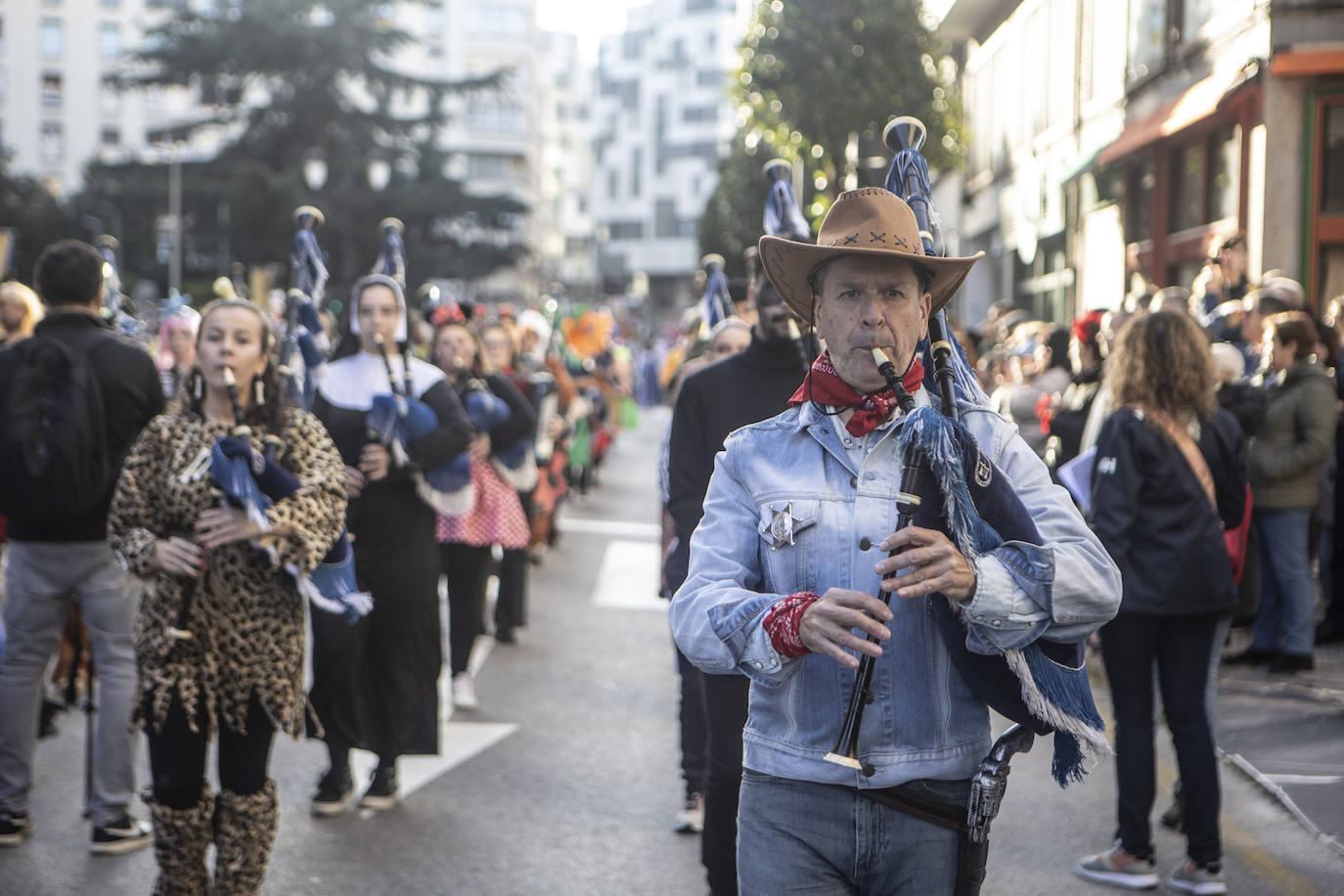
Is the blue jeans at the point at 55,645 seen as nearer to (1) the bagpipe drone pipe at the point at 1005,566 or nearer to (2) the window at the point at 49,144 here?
(1) the bagpipe drone pipe at the point at 1005,566

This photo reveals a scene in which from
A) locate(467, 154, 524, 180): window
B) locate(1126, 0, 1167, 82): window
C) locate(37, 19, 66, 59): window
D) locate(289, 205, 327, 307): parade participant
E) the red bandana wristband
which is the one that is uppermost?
locate(37, 19, 66, 59): window

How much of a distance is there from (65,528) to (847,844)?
3.81 meters

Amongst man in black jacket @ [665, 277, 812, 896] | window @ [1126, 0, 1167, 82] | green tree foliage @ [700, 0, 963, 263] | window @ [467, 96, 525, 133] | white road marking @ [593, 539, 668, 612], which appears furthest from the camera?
window @ [467, 96, 525, 133]

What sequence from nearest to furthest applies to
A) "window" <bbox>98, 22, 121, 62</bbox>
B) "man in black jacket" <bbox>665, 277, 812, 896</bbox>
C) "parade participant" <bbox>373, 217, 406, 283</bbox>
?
1. "man in black jacket" <bbox>665, 277, 812, 896</bbox>
2. "parade participant" <bbox>373, 217, 406, 283</bbox>
3. "window" <bbox>98, 22, 121, 62</bbox>

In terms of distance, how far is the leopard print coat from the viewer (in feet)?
14.4

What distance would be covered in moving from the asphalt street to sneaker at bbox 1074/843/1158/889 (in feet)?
0.24

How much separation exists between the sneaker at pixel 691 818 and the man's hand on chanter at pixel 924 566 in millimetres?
3560

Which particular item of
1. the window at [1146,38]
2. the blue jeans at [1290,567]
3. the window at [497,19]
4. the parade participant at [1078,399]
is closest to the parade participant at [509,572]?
the parade participant at [1078,399]

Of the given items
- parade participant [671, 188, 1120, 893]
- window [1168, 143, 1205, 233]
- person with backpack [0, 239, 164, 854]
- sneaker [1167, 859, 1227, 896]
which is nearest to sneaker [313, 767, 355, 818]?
person with backpack [0, 239, 164, 854]

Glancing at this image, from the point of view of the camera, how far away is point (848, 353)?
2773 millimetres

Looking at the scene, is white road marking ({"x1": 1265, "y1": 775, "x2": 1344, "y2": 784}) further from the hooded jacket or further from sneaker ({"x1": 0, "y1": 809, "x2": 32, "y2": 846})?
sneaker ({"x1": 0, "y1": 809, "x2": 32, "y2": 846})

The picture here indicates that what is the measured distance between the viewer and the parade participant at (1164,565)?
5.05 meters

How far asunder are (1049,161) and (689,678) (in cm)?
1963

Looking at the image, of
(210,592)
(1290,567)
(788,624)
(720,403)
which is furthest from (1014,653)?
(1290,567)
